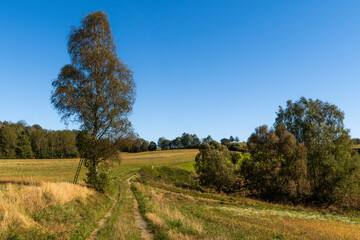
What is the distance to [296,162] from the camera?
118 ft

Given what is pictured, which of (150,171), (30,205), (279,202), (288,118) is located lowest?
(279,202)

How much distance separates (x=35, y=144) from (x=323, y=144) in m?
125

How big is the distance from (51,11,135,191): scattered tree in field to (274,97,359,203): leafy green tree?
113 feet

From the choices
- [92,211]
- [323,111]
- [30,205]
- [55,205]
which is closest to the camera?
[30,205]

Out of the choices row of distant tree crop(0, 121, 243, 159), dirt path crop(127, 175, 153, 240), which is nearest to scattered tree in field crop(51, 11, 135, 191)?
dirt path crop(127, 175, 153, 240)

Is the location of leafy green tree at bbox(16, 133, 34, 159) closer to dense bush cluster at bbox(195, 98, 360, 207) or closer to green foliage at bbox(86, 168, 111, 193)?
dense bush cluster at bbox(195, 98, 360, 207)

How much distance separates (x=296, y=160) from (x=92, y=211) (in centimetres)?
3403

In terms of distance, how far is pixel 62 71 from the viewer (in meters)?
21.0

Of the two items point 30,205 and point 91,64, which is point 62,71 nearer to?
point 91,64

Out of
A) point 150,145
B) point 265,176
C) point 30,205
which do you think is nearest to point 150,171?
point 265,176

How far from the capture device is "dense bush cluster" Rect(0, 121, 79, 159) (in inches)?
3976

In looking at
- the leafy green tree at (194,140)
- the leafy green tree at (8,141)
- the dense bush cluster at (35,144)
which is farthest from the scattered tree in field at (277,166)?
the leafy green tree at (194,140)

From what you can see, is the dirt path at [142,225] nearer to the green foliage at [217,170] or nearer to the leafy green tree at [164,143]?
the green foliage at [217,170]

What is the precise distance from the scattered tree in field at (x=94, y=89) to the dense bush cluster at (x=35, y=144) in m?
92.7
